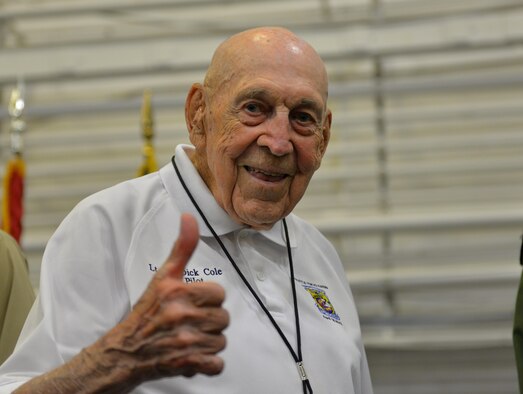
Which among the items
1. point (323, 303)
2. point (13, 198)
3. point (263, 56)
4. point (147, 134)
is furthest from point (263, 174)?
point (13, 198)

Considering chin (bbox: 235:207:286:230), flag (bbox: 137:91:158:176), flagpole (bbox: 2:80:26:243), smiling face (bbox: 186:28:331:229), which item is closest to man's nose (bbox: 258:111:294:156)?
smiling face (bbox: 186:28:331:229)

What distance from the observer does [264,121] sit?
5.50 ft

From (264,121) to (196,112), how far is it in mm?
184

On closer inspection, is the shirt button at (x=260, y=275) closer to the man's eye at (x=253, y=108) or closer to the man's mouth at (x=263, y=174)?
the man's mouth at (x=263, y=174)

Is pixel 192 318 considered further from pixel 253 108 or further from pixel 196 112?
pixel 196 112

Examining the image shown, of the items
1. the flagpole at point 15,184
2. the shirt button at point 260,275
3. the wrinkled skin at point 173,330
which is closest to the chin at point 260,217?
the shirt button at point 260,275

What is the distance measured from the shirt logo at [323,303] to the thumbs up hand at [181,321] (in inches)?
24.6

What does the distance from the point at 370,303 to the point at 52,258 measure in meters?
2.81

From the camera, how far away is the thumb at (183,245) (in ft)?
3.96

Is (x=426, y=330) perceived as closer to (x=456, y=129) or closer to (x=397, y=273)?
A: (x=397, y=273)

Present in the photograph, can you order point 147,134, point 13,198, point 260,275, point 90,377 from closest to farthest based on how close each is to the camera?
1. point 90,377
2. point 260,275
3. point 147,134
4. point 13,198

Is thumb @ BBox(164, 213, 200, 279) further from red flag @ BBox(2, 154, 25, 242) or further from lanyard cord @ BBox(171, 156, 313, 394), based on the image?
red flag @ BBox(2, 154, 25, 242)

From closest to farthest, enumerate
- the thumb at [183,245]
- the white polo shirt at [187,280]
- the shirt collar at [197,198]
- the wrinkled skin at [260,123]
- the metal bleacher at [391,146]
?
1. the thumb at [183,245]
2. the white polo shirt at [187,280]
3. the wrinkled skin at [260,123]
4. the shirt collar at [197,198]
5. the metal bleacher at [391,146]

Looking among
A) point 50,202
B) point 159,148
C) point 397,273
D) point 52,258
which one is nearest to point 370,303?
point 397,273
